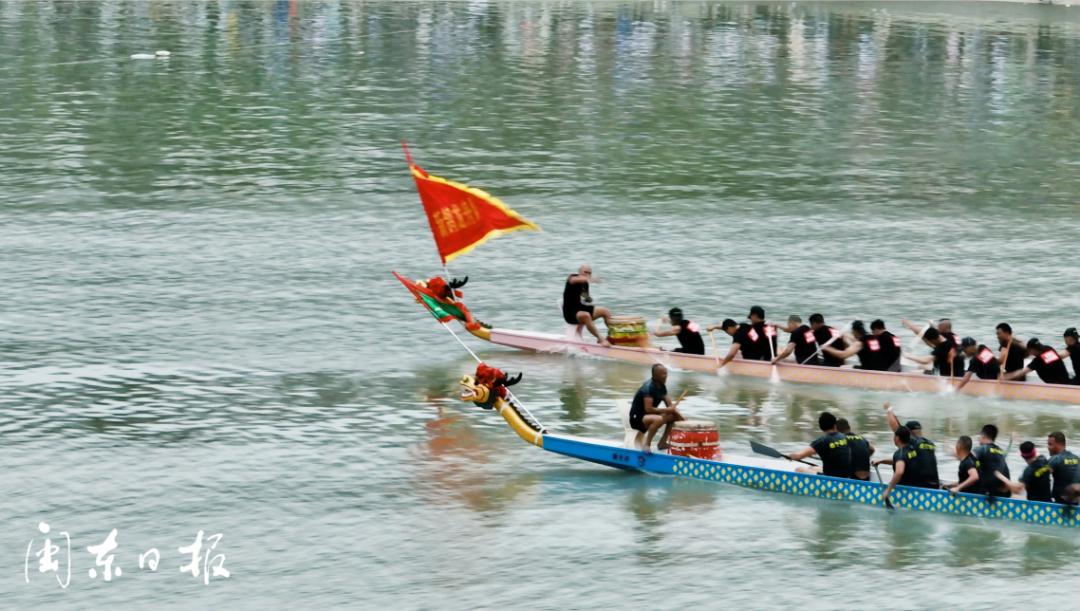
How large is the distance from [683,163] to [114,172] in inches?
750

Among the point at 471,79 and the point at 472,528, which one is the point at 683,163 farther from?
the point at 472,528

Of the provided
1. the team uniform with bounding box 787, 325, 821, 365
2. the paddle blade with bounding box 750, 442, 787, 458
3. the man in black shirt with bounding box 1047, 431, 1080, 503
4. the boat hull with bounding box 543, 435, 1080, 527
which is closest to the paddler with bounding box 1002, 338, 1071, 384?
the team uniform with bounding box 787, 325, 821, 365

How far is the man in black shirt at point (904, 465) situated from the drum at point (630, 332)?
9535 mm

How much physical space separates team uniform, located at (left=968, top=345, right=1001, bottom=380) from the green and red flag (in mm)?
9330

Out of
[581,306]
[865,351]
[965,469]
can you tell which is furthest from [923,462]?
[581,306]

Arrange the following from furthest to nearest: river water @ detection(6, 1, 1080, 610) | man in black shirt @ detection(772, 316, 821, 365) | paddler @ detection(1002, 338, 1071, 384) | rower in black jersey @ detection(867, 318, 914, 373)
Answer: man in black shirt @ detection(772, 316, 821, 365) < rower in black jersey @ detection(867, 318, 914, 373) < paddler @ detection(1002, 338, 1071, 384) < river water @ detection(6, 1, 1080, 610)

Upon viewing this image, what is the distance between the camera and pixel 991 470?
23969mm

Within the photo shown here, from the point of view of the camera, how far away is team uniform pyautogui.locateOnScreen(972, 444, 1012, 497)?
2394 centimetres

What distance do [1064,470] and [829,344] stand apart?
8.35m

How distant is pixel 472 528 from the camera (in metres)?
24.4

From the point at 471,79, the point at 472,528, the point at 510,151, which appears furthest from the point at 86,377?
the point at 471,79

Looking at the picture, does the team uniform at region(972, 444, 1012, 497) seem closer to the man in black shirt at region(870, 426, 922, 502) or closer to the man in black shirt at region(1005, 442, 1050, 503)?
the man in black shirt at region(1005, 442, 1050, 503)

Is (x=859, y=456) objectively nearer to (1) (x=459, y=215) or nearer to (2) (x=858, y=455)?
(2) (x=858, y=455)

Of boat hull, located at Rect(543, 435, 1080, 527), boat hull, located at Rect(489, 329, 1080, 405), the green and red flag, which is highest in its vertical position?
the green and red flag
